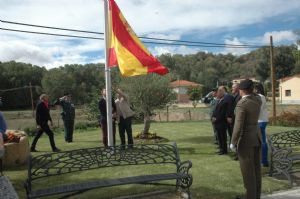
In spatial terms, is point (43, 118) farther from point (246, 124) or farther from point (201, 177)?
point (246, 124)

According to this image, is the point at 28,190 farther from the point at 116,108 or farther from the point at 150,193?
the point at 116,108

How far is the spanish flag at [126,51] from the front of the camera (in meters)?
8.45

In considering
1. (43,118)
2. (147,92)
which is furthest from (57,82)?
(43,118)

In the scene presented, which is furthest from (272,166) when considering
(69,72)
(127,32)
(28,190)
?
(69,72)

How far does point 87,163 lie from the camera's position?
6.66 m

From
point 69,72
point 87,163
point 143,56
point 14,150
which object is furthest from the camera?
point 69,72

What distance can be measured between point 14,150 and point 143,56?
152 inches

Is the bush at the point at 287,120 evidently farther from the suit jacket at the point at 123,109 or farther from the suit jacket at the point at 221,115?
the suit jacket at the point at 123,109

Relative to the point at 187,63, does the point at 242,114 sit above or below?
below

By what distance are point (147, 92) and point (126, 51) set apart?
553 centimetres

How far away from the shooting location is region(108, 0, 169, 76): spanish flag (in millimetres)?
8445

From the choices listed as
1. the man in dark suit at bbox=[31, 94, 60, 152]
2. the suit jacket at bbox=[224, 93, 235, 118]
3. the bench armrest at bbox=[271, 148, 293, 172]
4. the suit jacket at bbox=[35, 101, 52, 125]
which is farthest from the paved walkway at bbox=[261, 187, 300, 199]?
the suit jacket at bbox=[35, 101, 52, 125]

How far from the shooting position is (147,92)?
553 inches

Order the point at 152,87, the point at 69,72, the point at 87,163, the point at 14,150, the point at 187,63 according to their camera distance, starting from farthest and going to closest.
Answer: the point at 187,63 → the point at 69,72 → the point at 152,87 → the point at 14,150 → the point at 87,163
